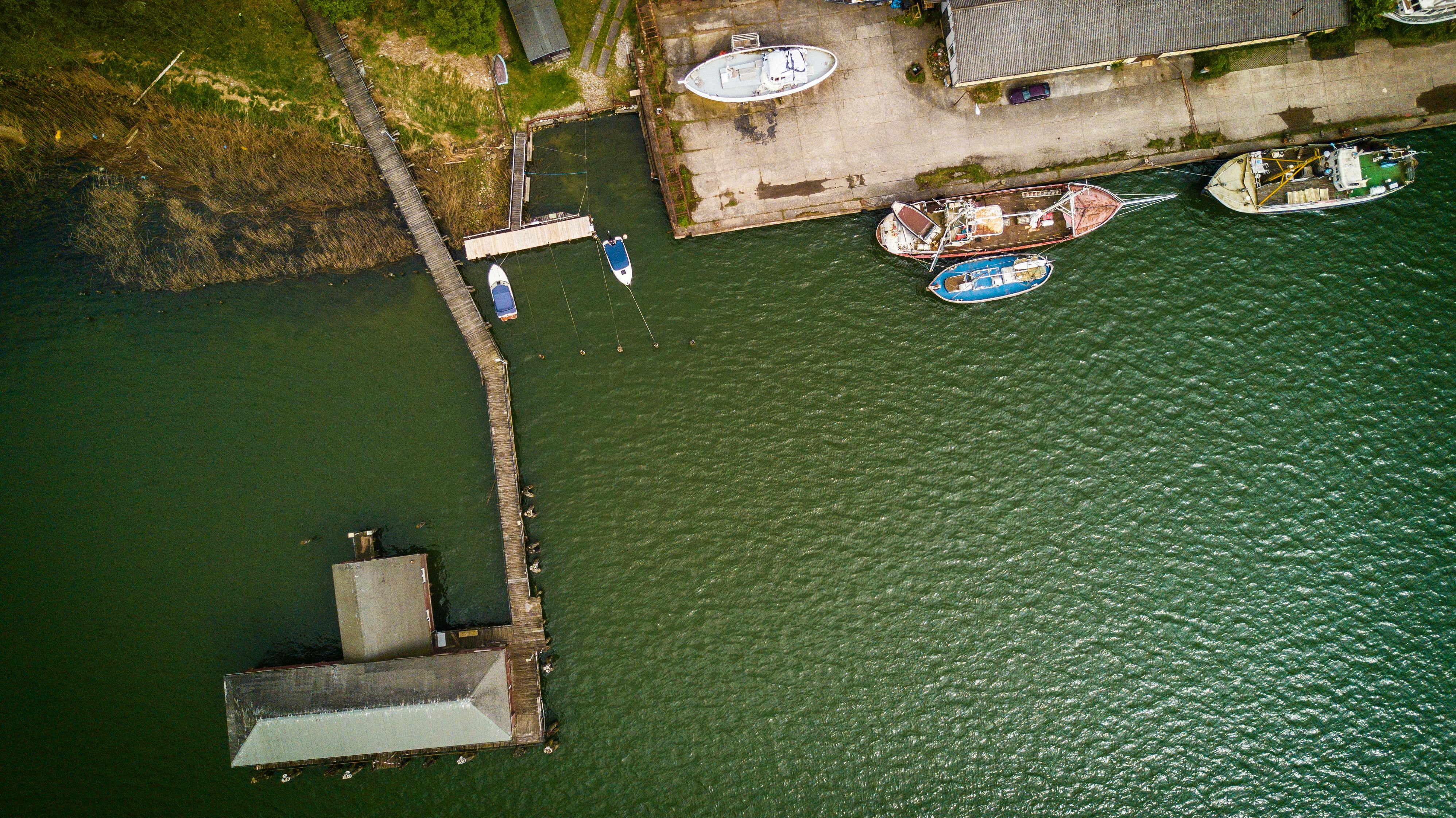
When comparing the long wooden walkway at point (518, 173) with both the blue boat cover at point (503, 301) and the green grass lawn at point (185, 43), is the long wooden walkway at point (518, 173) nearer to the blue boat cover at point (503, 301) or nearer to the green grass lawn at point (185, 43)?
the blue boat cover at point (503, 301)

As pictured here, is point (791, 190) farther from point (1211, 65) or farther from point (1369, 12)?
point (1369, 12)

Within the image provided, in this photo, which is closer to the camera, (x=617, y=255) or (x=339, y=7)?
(x=339, y=7)

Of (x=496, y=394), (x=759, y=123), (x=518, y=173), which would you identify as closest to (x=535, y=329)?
(x=496, y=394)

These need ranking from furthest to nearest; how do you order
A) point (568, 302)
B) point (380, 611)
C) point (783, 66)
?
point (568, 302), point (380, 611), point (783, 66)

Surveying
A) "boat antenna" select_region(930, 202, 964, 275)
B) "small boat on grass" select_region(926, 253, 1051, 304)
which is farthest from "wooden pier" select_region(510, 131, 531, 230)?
"small boat on grass" select_region(926, 253, 1051, 304)

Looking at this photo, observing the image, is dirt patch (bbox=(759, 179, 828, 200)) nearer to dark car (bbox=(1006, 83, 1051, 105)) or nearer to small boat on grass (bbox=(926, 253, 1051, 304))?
small boat on grass (bbox=(926, 253, 1051, 304))

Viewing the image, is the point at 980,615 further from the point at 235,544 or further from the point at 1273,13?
the point at 235,544
